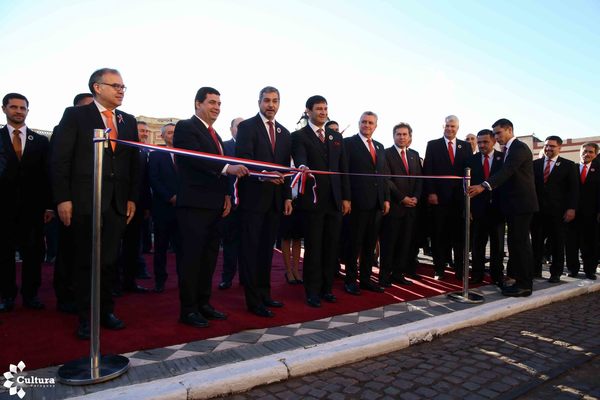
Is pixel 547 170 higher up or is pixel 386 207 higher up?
pixel 547 170

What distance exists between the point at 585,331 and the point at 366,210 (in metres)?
2.56

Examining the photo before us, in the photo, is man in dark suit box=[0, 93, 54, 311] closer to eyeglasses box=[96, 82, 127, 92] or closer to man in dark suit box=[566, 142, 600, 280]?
eyeglasses box=[96, 82, 127, 92]

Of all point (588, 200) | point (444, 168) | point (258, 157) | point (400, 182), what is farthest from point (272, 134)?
point (588, 200)

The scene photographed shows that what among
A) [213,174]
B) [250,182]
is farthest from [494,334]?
[213,174]

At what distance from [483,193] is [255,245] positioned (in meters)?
3.63

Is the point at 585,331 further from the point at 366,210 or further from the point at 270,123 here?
the point at 270,123

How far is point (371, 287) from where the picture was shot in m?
5.46

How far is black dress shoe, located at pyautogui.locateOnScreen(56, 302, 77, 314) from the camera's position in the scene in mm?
4145

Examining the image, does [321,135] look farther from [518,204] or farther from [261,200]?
[518,204]

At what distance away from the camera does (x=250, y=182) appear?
4.25 meters

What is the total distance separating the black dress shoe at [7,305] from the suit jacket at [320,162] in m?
3.10

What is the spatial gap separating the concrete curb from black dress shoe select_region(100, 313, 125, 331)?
1.25m

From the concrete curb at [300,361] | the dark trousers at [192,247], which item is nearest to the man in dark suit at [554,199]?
the concrete curb at [300,361]

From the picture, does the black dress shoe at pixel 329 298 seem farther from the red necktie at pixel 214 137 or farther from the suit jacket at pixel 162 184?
the suit jacket at pixel 162 184
